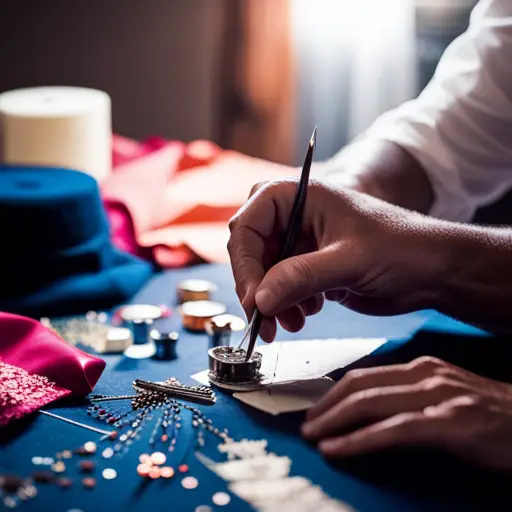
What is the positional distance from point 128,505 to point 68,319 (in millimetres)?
579

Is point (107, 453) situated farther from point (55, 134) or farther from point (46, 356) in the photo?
point (55, 134)

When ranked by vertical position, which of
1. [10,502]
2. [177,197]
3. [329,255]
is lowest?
[177,197]

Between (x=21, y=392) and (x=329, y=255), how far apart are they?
389mm

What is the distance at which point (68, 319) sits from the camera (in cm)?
130

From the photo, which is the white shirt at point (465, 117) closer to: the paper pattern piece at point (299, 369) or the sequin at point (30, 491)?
the paper pattern piece at point (299, 369)

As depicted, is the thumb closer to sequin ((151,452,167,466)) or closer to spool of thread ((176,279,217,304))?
sequin ((151,452,167,466))

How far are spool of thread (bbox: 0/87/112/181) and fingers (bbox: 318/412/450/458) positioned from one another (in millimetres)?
1351

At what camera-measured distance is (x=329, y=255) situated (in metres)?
1.02

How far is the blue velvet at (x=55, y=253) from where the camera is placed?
131 centimetres

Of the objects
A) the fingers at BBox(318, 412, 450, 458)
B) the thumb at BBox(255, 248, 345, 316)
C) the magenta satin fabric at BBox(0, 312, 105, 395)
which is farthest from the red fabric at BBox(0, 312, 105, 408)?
the fingers at BBox(318, 412, 450, 458)

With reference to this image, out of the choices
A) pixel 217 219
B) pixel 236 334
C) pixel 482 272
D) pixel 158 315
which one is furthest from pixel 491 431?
pixel 217 219

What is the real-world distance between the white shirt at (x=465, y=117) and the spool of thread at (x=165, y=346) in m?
0.56

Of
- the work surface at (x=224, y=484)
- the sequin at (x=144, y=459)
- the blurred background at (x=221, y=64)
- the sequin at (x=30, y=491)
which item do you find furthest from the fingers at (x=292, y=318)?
the blurred background at (x=221, y=64)

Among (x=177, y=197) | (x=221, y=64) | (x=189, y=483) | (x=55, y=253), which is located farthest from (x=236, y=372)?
(x=221, y=64)
